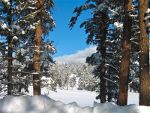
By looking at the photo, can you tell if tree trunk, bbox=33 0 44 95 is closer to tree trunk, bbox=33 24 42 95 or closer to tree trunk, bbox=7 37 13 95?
tree trunk, bbox=33 24 42 95

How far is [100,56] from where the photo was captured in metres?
25.4

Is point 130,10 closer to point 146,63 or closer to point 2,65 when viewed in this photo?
point 146,63

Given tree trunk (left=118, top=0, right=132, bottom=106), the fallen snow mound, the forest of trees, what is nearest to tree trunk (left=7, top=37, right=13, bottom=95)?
the forest of trees

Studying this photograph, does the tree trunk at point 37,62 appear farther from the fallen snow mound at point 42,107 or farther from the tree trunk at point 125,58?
the fallen snow mound at point 42,107

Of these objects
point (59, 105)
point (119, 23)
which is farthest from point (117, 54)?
point (59, 105)

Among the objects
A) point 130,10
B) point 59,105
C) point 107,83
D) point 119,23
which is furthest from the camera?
point 107,83

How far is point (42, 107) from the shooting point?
10461 mm

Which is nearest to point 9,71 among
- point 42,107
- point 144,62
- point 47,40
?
point 47,40

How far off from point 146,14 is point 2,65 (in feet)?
30.5

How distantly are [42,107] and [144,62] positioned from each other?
5.67m

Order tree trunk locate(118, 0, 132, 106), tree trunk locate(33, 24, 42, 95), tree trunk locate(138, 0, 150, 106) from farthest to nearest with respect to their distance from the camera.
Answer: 1. tree trunk locate(33, 24, 42, 95)
2. tree trunk locate(118, 0, 132, 106)
3. tree trunk locate(138, 0, 150, 106)

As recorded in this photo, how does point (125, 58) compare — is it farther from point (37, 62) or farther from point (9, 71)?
point (9, 71)

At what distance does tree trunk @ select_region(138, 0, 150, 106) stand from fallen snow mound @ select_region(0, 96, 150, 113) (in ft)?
11.8

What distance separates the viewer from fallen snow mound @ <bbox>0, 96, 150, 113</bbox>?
10.2 m
